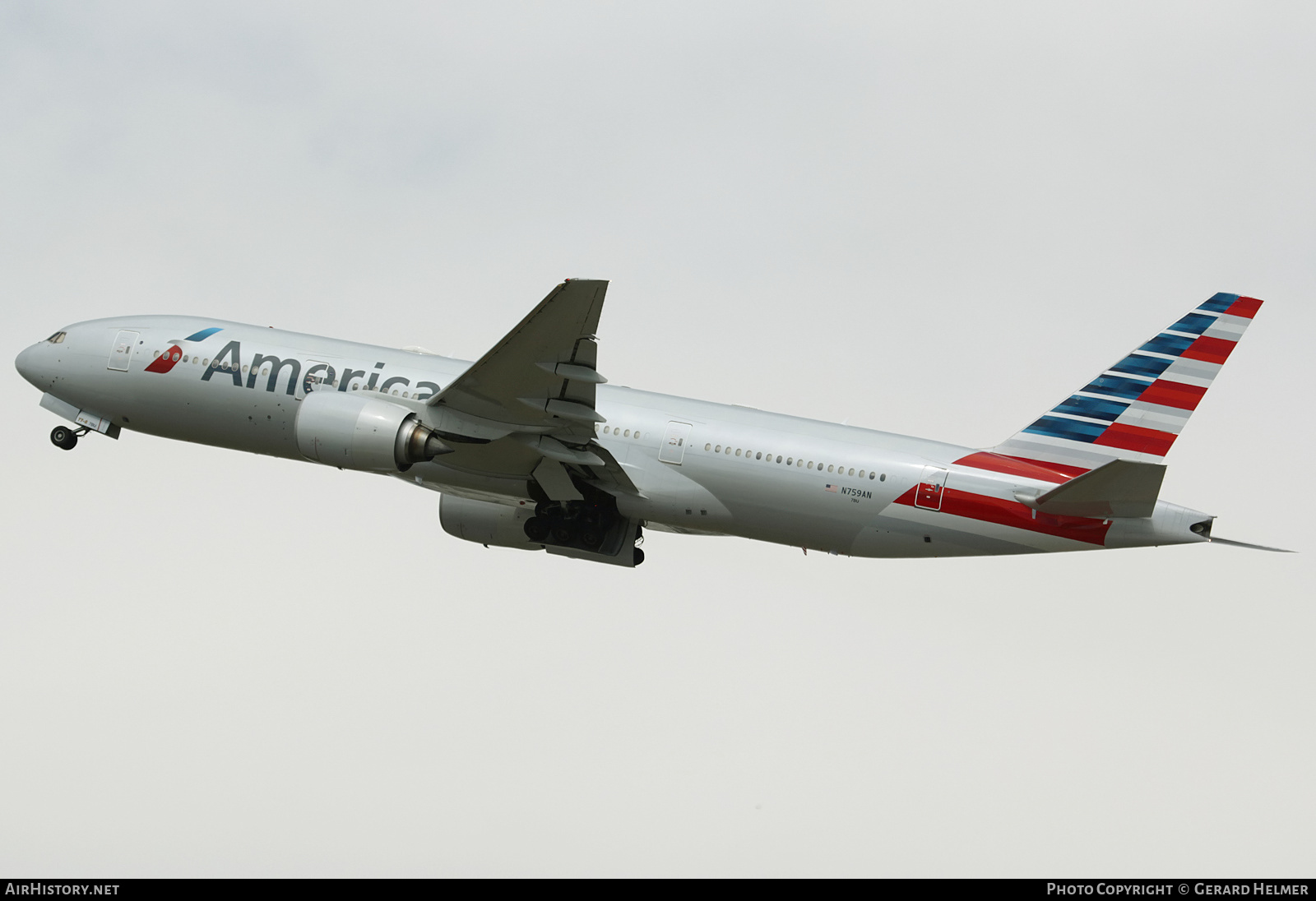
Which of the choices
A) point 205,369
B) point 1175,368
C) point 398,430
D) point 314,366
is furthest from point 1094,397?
point 205,369

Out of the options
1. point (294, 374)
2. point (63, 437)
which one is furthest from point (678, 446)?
point (63, 437)

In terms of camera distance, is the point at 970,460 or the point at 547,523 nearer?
the point at 970,460

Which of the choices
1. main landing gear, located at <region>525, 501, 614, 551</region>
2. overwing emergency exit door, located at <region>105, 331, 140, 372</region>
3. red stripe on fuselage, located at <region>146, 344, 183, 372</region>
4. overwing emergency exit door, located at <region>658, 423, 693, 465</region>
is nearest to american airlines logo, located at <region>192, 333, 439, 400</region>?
red stripe on fuselage, located at <region>146, 344, 183, 372</region>

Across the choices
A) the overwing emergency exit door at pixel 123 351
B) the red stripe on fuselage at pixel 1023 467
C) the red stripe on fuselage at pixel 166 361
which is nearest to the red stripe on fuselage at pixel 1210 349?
the red stripe on fuselage at pixel 1023 467

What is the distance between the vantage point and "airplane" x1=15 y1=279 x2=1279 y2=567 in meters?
26.2

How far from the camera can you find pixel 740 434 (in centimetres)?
2823

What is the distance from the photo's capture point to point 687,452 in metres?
28.3

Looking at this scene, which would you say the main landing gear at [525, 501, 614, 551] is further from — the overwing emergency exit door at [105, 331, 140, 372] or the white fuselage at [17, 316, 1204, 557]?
the overwing emergency exit door at [105, 331, 140, 372]

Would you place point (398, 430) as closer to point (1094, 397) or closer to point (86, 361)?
point (86, 361)

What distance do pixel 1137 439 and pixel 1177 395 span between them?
1.24m

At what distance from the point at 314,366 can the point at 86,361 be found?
6341 millimetres

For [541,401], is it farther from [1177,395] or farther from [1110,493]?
[1177,395]

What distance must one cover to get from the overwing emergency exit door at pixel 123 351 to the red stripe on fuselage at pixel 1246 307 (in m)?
24.9

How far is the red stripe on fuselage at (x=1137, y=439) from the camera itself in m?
27.6
